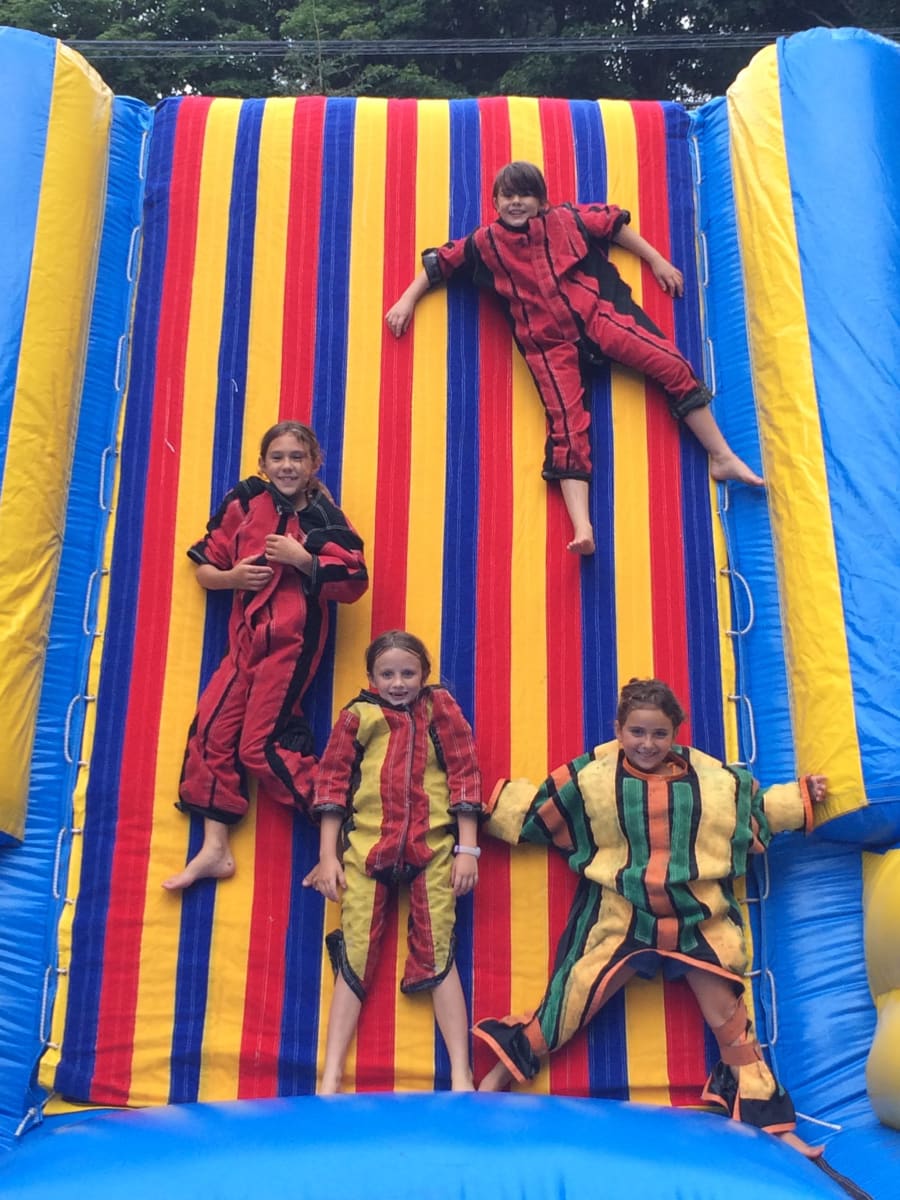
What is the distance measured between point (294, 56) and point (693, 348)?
8.77 metres

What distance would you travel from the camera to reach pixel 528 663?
275cm

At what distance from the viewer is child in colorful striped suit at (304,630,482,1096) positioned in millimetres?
2361

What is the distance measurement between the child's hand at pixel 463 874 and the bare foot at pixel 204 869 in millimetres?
484

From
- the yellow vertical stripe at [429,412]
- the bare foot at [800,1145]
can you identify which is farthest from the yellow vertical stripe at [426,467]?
the bare foot at [800,1145]

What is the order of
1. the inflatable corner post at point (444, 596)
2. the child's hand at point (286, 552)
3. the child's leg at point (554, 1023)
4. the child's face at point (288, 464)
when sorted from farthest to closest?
the child's face at point (288, 464)
the child's hand at point (286, 552)
the child's leg at point (554, 1023)
the inflatable corner post at point (444, 596)

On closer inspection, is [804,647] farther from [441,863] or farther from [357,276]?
[357,276]

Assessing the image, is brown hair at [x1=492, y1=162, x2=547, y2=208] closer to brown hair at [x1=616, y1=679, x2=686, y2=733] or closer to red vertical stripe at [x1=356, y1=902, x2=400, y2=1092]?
brown hair at [x1=616, y1=679, x2=686, y2=733]

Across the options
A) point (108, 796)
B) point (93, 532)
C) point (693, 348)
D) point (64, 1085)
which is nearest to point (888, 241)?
point (693, 348)

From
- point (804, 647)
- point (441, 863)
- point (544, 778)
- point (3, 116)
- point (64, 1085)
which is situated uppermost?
point (3, 116)

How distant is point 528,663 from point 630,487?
0.55 m

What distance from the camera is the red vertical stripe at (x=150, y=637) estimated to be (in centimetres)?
238

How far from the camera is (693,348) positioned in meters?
3.18

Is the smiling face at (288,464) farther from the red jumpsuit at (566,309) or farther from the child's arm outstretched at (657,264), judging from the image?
the child's arm outstretched at (657,264)

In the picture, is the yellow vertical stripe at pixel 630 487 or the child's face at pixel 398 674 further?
the yellow vertical stripe at pixel 630 487
